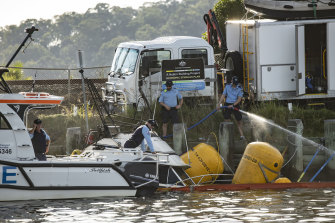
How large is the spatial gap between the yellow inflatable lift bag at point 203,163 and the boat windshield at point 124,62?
4.55 meters

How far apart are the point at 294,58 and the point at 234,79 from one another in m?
2.81

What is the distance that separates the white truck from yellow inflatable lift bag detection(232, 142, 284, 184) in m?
4.00

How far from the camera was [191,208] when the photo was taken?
1753 cm

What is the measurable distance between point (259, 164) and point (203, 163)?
56.3 inches

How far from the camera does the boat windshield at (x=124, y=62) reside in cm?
2420

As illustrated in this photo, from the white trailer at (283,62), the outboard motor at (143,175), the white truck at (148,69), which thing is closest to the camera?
the outboard motor at (143,175)

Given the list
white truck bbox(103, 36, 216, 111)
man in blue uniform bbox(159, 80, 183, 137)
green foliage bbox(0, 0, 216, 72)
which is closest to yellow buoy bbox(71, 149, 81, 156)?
man in blue uniform bbox(159, 80, 183, 137)

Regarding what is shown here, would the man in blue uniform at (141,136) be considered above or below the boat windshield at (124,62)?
below

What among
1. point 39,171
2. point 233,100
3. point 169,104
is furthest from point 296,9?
point 39,171

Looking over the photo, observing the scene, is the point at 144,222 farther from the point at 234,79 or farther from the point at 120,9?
the point at 120,9

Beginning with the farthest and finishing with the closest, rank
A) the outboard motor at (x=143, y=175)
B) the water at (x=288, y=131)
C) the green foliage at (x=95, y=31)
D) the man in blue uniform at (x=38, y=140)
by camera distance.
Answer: the green foliage at (x=95, y=31)
the water at (x=288, y=131)
the man in blue uniform at (x=38, y=140)
the outboard motor at (x=143, y=175)

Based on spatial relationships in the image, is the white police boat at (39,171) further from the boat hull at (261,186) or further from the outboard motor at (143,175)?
the boat hull at (261,186)

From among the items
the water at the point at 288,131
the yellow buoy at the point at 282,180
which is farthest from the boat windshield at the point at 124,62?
the yellow buoy at the point at 282,180

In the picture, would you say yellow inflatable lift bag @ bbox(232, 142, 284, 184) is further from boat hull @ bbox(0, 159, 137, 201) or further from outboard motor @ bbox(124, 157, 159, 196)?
boat hull @ bbox(0, 159, 137, 201)
